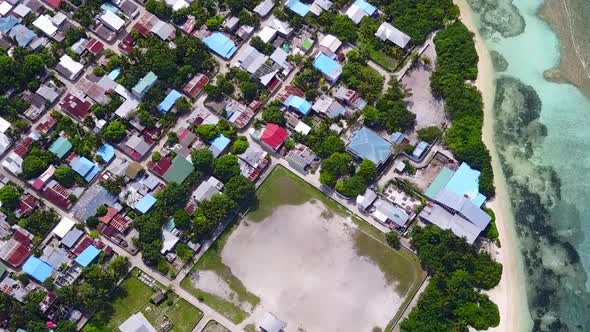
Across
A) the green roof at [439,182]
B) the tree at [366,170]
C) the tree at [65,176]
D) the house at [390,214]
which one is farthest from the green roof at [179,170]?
the green roof at [439,182]

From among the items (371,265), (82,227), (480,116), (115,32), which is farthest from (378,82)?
(82,227)

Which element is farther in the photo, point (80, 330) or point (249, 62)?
point (249, 62)

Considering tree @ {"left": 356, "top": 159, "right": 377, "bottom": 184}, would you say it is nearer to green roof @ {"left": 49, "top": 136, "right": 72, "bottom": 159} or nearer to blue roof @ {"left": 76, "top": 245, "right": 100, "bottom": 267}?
A: blue roof @ {"left": 76, "top": 245, "right": 100, "bottom": 267}

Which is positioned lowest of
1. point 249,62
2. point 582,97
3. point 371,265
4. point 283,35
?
point 371,265

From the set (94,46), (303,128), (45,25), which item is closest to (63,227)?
(94,46)

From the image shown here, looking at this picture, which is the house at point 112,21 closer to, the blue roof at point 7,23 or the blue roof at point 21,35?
the blue roof at point 21,35

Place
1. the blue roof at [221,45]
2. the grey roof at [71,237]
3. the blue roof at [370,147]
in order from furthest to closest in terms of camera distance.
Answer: the blue roof at [221,45]
the blue roof at [370,147]
the grey roof at [71,237]

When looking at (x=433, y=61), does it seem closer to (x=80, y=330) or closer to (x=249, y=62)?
(x=249, y=62)
